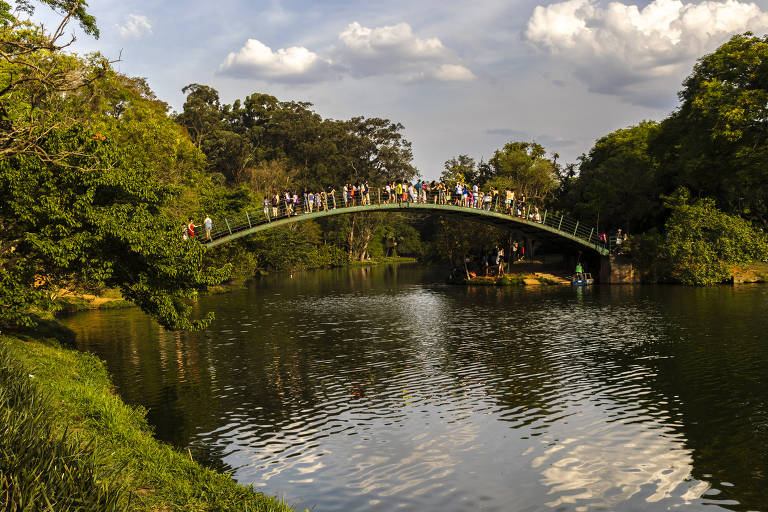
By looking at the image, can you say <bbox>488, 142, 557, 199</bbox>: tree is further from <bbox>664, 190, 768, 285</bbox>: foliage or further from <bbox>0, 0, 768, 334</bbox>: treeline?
<bbox>664, 190, 768, 285</bbox>: foliage

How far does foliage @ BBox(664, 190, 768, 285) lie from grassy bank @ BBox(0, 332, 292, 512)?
43207 mm

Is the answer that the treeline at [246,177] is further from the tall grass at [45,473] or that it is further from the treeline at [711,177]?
the tall grass at [45,473]

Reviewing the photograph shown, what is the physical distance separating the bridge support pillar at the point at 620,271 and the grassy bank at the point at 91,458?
149ft

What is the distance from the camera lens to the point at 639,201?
56688mm

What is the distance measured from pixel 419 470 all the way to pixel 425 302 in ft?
104

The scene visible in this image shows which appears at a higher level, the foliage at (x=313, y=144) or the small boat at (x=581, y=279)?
the foliage at (x=313, y=144)

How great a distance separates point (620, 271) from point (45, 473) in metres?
52.4

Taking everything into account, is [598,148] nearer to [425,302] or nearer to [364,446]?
[425,302]

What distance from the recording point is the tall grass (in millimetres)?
6938

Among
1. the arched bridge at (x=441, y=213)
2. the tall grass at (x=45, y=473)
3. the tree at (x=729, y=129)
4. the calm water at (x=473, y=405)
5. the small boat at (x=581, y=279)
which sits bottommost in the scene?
the calm water at (x=473, y=405)

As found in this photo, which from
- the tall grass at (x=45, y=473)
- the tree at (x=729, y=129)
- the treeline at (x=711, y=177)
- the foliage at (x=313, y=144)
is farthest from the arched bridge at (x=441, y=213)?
the foliage at (x=313, y=144)

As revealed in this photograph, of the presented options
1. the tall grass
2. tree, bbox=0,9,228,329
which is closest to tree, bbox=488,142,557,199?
tree, bbox=0,9,228,329

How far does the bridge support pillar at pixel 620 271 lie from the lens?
2119 inches

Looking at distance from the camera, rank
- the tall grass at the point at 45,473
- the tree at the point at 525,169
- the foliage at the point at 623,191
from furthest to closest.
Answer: the tree at the point at 525,169
the foliage at the point at 623,191
the tall grass at the point at 45,473
